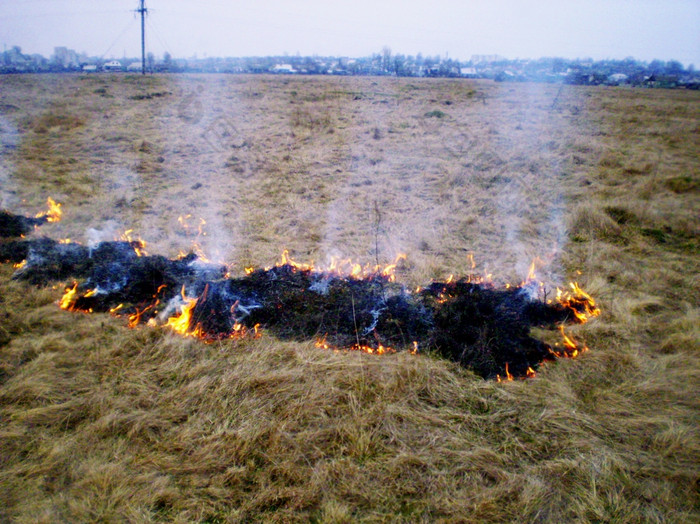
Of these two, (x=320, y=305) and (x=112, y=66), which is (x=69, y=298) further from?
(x=112, y=66)

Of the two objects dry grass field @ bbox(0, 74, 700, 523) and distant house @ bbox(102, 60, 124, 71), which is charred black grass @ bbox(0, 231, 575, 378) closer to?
dry grass field @ bbox(0, 74, 700, 523)

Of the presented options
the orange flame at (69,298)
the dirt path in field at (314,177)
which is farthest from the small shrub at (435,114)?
the orange flame at (69,298)

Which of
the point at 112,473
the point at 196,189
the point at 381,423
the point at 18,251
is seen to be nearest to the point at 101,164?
the point at 196,189

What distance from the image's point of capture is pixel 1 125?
462 inches

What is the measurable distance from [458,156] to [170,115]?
35.3ft

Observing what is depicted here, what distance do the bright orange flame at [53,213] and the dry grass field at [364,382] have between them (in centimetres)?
20

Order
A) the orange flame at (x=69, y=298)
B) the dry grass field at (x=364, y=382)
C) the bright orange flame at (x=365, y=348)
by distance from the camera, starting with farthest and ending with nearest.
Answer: the orange flame at (x=69, y=298) < the bright orange flame at (x=365, y=348) < the dry grass field at (x=364, y=382)

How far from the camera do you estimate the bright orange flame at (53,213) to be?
6.31 m

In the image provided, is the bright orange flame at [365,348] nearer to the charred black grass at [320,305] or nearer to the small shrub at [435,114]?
the charred black grass at [320,305]

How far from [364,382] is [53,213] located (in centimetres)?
647

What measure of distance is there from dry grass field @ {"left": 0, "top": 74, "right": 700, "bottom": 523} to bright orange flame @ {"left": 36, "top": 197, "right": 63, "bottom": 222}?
196 millimetres

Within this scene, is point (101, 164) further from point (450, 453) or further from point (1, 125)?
point (450, 453)

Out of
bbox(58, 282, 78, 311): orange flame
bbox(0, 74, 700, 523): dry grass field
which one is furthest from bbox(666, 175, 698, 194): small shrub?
bbox(58, 282, 78, 311): orange flame

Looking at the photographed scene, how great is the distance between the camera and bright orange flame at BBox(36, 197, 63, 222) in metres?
Answer: 6.31
